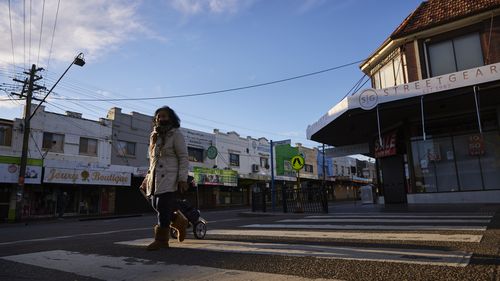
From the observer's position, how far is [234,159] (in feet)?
145

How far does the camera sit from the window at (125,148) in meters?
32.2

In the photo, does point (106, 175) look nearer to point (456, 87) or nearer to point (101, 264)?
point (456, 87)

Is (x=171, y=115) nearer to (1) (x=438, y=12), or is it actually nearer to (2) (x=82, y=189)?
(1) (x=438, y=12)

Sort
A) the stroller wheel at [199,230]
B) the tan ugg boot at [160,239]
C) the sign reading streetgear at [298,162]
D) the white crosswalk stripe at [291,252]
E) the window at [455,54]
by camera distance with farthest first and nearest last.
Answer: the sign reading streetgear at [298,162] < the window at [455,54] < the stroller wheel at [199,230] < the tan ugg boot at [160,239] < the white crosswalk stripe at [291,252]

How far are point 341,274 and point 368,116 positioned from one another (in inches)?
593

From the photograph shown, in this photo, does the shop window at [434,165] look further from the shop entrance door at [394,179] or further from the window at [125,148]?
the window at [125,148]

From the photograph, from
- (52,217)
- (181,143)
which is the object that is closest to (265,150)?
(52,217)

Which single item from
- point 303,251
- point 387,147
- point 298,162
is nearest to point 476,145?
point 387,147

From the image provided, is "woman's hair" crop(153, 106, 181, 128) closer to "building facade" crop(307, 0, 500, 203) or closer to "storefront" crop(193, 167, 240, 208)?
"building facade" crop(307, 0, 500, 203)

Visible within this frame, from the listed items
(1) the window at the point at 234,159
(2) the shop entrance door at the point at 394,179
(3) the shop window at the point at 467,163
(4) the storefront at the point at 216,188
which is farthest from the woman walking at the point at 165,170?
(1) the window at the point at 234,159

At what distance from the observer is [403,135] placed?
62.7ft

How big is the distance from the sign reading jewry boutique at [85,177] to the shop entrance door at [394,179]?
1938 cm

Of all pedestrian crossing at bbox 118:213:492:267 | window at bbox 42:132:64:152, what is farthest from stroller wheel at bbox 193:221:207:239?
window at bbox 42:132:64:152

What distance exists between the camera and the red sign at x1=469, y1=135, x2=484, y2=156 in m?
17.0
